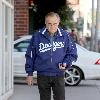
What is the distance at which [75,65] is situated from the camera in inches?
556

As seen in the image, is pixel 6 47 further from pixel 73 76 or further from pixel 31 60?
pixel 31 60

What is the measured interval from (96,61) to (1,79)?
182 inches

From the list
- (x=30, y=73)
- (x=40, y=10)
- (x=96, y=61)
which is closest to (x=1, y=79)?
(x=30, y=73)

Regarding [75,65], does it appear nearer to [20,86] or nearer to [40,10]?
[20,86]

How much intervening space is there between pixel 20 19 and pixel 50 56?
11.2 metres

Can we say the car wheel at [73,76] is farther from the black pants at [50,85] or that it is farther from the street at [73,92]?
the black pants at [50,85]

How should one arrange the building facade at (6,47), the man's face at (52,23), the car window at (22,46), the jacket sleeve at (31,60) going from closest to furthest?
the man's face at (52,23) → the jacket sleeve at (31,60) → the building facade at (6,47) → the car window at (22,46)

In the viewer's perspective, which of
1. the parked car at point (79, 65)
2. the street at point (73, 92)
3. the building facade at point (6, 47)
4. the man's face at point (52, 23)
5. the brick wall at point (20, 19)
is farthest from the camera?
the brick wall at point (20, 19)

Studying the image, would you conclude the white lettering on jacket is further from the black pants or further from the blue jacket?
the black pants

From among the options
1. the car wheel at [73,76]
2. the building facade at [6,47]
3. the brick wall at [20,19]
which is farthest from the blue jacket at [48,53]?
the brick wall at [20,19]

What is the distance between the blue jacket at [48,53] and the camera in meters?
6.41

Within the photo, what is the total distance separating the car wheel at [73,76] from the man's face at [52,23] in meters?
7.68

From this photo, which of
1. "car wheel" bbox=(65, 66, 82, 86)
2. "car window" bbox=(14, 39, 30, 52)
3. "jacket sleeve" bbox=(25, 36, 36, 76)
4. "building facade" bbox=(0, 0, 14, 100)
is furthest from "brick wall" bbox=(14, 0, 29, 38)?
"jacket sleeve" bbox=(25, 36, 36, 76)

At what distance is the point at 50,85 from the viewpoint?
6.51m
